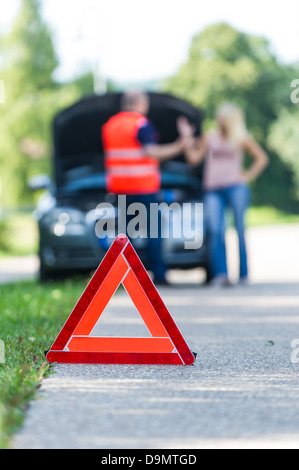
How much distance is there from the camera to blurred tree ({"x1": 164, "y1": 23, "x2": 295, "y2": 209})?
2413 inches

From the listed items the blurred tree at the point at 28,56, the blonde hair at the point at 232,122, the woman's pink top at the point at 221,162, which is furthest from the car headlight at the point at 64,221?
the blurred tree at the point at 28,56

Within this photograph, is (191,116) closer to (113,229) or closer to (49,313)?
(113,229)

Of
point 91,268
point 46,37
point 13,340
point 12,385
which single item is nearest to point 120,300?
point 91,268

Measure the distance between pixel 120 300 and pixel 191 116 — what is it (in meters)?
2.93

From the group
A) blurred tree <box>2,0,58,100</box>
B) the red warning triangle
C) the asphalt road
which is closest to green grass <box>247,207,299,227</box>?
blurred tree <box>2,0,58,100</box>

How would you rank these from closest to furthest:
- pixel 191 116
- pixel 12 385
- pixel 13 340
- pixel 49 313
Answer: pixel 12 385
pixel 13 340
pixel 49 313
pixel 191 116

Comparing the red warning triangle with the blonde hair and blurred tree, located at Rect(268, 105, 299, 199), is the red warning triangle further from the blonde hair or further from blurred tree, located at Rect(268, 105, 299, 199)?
blurred tree, located at Rect(268, 105, 299, 199)

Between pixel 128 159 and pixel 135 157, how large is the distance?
3.0 inches

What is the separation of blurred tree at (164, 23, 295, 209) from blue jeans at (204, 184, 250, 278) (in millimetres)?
50306

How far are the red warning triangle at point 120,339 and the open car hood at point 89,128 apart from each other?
18.2 feet

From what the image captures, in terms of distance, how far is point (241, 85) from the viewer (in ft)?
203

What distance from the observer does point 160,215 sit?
968cm

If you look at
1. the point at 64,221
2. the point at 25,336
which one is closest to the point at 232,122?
the point at 64,221

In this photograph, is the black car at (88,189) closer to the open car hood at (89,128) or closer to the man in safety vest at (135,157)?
the open car hood at (89,128)
